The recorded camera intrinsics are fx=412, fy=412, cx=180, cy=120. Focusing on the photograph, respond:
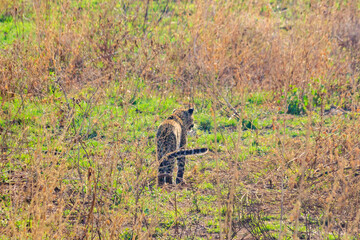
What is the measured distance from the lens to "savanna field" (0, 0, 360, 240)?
15.1 ft

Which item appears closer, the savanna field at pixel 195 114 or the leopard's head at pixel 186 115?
the savanna field at pixel 195 114

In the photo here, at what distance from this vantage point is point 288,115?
8500mm

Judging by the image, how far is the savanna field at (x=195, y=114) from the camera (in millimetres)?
4598

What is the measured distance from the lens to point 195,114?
8109 mm

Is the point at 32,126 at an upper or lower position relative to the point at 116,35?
lower

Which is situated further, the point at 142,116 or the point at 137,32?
the point at 137,32

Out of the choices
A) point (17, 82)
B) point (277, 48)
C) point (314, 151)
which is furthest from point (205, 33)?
point (314, 151)

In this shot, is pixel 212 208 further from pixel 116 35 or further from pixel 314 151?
pixel 116 35

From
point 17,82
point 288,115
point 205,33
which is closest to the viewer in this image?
point 17,82

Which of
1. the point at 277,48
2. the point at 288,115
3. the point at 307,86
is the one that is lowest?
the point at 288,115

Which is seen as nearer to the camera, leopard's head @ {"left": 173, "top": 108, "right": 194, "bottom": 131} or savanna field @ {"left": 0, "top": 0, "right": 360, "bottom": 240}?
savanna field @ {"left": 0, "top": 0, "right": 360, "bottom": 240}

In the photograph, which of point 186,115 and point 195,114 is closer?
point 186,115

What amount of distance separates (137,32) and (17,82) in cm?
382

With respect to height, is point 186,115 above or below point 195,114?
above
